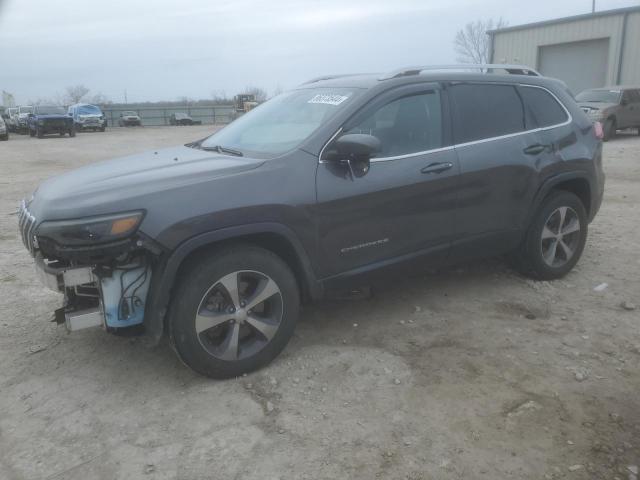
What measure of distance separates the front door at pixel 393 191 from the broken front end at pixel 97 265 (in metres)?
1.08

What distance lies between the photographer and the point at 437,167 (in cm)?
390

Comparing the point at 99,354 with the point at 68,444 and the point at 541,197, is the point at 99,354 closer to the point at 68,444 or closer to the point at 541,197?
the point at 68,444

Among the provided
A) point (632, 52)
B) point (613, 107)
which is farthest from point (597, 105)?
point (632, 52)

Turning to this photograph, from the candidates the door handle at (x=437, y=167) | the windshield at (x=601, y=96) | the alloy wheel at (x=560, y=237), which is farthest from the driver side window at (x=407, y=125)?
the windshield at (x=601, y=96)

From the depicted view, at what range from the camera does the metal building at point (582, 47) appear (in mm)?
24703

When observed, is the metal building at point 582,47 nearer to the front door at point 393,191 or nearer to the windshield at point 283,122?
the front door at point 393,191

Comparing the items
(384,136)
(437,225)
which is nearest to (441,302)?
(437,225)

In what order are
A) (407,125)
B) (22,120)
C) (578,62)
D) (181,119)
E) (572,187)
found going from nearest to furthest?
(407,125)
(572,187)
(578,62)
(22,120)
(181,119)

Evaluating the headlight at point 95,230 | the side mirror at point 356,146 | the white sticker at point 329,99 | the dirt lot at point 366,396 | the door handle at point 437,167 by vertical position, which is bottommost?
the dirt lot at point 366,396

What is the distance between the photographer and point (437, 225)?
13.0ft

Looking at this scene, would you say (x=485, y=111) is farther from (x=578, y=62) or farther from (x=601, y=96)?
(x=578, y=62)

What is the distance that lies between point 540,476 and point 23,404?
2731 millimetres

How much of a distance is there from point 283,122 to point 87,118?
3676 cm

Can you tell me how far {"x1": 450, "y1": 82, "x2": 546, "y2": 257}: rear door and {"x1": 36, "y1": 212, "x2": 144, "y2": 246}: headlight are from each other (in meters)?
2.29
